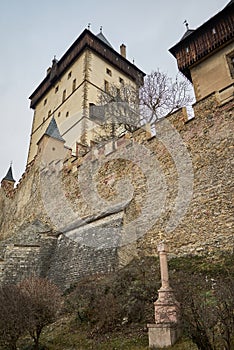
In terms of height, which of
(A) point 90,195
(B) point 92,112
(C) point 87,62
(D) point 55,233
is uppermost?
(C) point 87,62

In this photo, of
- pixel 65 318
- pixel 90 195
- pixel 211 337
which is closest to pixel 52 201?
pixel 90 195

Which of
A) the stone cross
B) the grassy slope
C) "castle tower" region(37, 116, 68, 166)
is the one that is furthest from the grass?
"castle tower" region(37, 116, 68, 166)

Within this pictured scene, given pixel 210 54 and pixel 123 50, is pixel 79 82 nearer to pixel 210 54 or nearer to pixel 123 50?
pixel 123 50

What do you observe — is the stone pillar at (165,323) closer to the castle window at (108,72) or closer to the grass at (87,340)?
the grass at (87,340)

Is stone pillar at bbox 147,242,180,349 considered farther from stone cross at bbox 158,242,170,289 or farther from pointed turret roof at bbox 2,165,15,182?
pointed turret roof at bbox 2,165,15,182

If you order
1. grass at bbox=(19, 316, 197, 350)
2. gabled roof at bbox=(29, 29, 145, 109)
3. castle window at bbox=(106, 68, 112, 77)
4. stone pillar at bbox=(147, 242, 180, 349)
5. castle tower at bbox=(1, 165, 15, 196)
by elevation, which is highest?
gabled roof at bbox=(29, 29, 145, 109)

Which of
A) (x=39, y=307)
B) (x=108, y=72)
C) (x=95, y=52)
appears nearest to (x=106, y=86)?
(x=108, y=72)

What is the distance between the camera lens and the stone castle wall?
30.5 feet

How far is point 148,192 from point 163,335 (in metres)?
6.44

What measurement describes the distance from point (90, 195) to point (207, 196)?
6.39m

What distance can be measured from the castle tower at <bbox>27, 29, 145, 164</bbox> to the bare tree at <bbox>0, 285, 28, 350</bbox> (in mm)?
18379

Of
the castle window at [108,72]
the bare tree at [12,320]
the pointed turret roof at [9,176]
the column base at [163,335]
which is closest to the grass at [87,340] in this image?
the column base at [163,335]

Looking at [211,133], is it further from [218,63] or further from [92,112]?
[92,112]

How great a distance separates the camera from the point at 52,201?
55.8 ft
